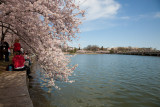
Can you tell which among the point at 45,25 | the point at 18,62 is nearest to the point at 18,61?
the point at 18,62

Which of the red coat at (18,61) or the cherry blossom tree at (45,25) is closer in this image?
the cherry blossom tree at (45,25)

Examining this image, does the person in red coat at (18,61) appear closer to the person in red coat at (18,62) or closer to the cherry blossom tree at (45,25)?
the person in red coat at (18,62)

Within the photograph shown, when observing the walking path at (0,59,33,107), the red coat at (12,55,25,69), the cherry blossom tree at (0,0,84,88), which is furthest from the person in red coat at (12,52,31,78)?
the walking path at (0,59,33,107)

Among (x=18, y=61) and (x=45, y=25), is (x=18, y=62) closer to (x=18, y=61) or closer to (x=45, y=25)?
(x=18, y=61)

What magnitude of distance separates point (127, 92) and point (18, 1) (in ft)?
29.7

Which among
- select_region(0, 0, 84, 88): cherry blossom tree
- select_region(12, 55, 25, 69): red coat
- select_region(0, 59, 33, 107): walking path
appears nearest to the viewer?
select_region(0, 59, 33, 107): walking path

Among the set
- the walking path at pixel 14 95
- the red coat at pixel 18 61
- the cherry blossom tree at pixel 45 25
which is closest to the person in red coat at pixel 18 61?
the red coat at pixel 18 61

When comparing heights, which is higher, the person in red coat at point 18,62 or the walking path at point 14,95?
the person in red coat at point 18,62

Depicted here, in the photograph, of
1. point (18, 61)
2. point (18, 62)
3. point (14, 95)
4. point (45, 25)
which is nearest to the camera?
point (14, 95)

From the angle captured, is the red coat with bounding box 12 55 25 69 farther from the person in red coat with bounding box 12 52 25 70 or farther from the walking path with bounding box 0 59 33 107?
the walking path with bounding box 0 59 33 107

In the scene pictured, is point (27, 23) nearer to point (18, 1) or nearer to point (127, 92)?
point (18, 1)

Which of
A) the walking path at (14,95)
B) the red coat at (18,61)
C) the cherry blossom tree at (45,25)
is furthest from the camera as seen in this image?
the red coat at (18,61)

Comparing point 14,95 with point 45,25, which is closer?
point 14,95

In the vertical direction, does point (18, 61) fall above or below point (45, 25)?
below
